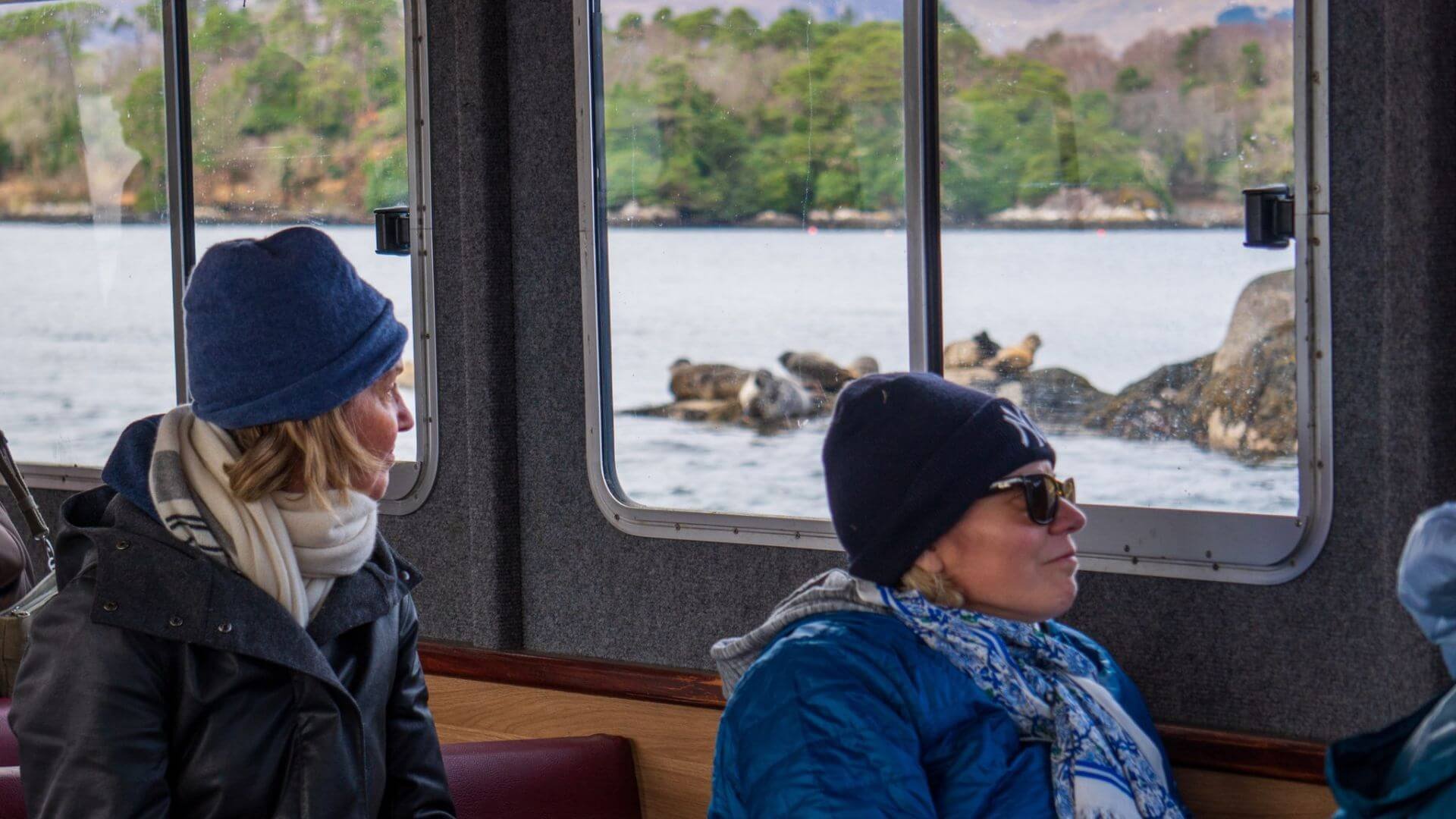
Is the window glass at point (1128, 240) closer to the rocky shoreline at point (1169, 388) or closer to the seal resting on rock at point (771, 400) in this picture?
the rocky shoreline at point (1169, 388)

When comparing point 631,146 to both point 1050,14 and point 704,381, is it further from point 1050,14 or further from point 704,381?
point 1050,14

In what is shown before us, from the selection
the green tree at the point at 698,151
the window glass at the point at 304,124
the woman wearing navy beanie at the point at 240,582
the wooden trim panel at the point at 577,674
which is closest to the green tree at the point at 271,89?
the window glass at the point at 304,124

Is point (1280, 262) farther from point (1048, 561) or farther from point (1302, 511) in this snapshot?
point (1048, 561)

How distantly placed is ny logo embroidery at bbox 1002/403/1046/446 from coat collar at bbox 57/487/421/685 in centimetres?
93

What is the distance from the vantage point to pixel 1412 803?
134cm

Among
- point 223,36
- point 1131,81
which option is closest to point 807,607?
point 1131,81

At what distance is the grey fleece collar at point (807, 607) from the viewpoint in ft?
6.22

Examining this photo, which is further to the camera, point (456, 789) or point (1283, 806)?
point (456, 789)

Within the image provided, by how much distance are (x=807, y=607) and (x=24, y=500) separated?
7.47 ft

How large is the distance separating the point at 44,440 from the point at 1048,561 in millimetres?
2879

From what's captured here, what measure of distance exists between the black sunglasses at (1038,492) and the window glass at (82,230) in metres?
2.36

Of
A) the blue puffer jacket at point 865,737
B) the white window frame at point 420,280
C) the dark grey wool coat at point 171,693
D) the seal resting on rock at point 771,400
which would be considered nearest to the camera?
the dark grey wool coat at point 171,693

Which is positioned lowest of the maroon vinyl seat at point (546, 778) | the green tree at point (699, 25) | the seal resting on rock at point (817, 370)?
the maroon vinyl seat at point (546, 778)

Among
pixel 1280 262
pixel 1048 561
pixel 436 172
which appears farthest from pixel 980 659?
pixel 436 172
